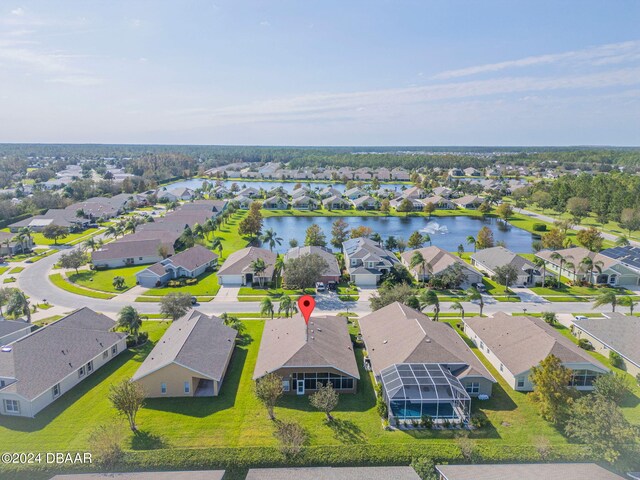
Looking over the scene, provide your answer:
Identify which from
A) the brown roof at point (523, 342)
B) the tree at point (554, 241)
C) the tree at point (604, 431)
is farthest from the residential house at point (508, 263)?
the tree at point (604, 431)

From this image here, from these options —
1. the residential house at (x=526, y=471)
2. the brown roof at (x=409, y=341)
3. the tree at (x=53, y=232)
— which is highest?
the tree at (x=53, y=232)

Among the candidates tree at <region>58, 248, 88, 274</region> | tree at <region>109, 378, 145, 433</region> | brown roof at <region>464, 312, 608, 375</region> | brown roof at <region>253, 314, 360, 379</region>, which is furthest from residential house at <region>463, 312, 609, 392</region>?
tree at <region>58, 248, 88, 274</region>

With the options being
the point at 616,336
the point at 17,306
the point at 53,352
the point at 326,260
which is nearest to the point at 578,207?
the point at 326,260

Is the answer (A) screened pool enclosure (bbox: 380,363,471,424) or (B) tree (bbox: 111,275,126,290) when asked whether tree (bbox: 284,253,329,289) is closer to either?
(B) tree (bbox: 111,275,126,290)

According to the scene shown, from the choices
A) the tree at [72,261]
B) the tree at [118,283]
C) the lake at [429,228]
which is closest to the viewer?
the tree at [118,283]

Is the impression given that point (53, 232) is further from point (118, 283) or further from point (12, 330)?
point (12, 330)

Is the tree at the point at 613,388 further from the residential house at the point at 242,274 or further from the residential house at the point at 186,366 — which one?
the residential house at the point at 242,274
